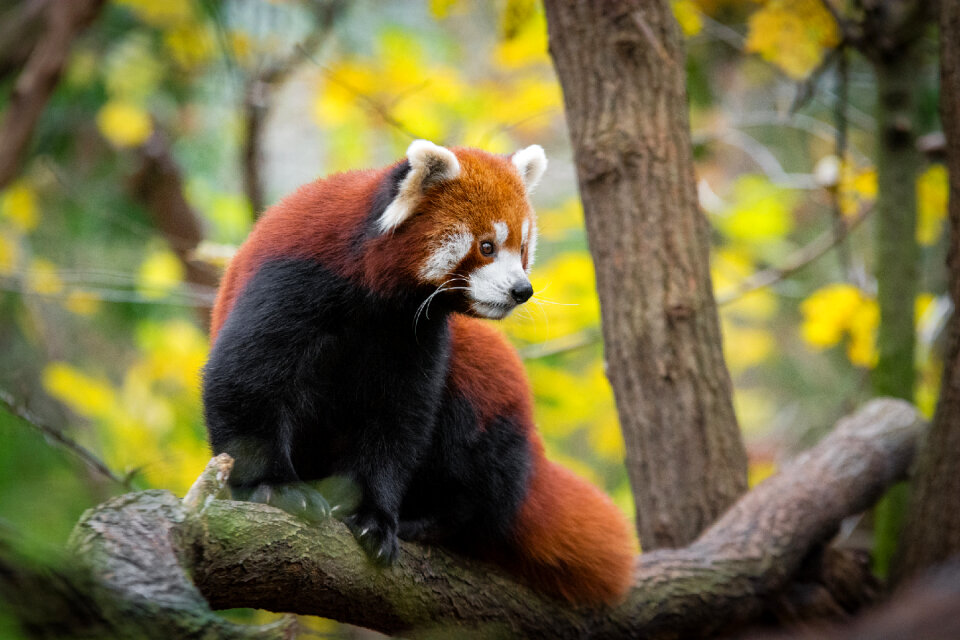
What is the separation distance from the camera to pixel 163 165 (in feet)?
18.7

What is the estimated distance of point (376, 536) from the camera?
199 centimetres

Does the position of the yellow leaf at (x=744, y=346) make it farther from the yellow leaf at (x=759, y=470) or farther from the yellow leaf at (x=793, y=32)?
the yellow leaf at (x=793, y=32)

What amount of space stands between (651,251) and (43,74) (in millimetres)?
2819

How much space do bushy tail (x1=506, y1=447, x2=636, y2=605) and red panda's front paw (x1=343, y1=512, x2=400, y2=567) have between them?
0.54 meters

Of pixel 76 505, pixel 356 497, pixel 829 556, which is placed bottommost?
pixel 829 556

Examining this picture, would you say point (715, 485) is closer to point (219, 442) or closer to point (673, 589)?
point (673, 589)

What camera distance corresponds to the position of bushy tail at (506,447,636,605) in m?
2.49

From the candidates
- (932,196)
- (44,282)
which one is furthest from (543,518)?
(44,282)

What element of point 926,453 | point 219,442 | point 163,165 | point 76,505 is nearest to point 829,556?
point 926,453

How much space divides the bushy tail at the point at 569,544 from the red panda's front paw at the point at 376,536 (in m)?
0.54

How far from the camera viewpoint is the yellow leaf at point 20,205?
530 centimetres

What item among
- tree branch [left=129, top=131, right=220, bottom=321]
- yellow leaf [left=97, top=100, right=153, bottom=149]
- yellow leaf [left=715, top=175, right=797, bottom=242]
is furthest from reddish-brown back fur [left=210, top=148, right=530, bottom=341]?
tree branch [left=129, top=131, right=220, bottom=321]

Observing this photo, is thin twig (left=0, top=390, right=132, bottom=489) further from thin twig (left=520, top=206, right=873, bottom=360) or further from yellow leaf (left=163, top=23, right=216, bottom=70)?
yellow leaf (left=163, top=23, right=216, bottom=70)

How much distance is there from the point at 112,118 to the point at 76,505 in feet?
16.4
